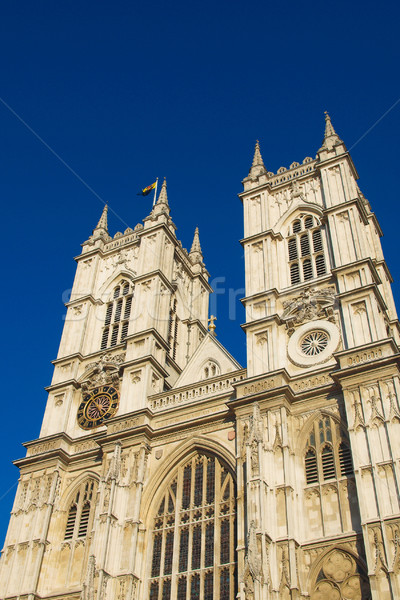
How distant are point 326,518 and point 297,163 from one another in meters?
20.4

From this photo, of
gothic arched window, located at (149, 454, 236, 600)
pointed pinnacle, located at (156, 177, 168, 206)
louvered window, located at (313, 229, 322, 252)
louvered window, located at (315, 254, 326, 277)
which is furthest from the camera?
pointed pinnacle, located at (156, 177, 168, 206)

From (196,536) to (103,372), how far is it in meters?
11.0

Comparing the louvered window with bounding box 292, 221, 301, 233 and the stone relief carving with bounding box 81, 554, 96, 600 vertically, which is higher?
the louvered window with bounding box 292, 221, 301, 233

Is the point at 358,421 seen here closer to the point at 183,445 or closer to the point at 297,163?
the point at 183,445

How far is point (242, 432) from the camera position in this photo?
84.8 ft

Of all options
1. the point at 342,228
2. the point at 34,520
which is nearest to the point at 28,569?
the point at 34,520

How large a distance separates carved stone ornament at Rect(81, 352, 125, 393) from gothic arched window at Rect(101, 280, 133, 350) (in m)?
1.12

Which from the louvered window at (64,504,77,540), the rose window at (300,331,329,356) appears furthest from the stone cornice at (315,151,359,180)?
the louvered window at (64,504,77,540)

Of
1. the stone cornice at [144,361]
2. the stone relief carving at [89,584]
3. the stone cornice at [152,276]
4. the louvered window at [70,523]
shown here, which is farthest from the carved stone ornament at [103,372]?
the stone relief carving at [89,584]

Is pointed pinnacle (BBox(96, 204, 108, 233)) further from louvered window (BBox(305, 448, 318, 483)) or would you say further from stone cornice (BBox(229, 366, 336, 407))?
louvered window (BBox(305, 448, 318, 483))

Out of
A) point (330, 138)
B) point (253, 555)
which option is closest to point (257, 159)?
point (330, 138)

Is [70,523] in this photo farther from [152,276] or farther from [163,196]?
[163,196]

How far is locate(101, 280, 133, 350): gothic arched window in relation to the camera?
3551 cm

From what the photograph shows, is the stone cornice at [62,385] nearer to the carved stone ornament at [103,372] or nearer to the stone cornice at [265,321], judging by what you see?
the carved stone ornament at [103,372]
